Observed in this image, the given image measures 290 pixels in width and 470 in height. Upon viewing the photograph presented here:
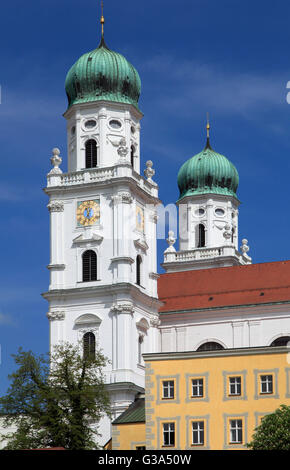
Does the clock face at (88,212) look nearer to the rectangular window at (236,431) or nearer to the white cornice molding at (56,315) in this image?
the white cornice molding at (56,315)

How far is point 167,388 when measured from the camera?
173 ft

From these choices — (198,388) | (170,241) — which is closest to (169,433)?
(198,388)

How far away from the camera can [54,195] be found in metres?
72.5

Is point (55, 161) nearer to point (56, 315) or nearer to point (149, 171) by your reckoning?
point (149, 171)

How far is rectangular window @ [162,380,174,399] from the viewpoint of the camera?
5256cm

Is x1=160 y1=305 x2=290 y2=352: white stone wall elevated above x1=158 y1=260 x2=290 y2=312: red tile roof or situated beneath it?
situated beneath

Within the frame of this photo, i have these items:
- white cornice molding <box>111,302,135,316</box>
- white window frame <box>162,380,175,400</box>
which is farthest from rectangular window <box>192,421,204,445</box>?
white cornice molding <box>111,302,135,316</box>

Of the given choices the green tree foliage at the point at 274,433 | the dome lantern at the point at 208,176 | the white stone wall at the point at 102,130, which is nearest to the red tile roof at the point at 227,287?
the white stone wall at the point at 102,130

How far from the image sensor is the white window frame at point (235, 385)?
166 feet

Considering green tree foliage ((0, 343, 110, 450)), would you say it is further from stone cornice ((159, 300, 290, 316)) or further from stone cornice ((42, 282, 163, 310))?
stone cornice ((159, 300, 290, 316))

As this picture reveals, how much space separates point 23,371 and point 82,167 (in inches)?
701

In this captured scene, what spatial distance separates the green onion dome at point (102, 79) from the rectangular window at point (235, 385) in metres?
27.1

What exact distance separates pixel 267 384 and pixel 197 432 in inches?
141

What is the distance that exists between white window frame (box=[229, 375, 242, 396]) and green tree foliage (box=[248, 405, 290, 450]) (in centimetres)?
526
